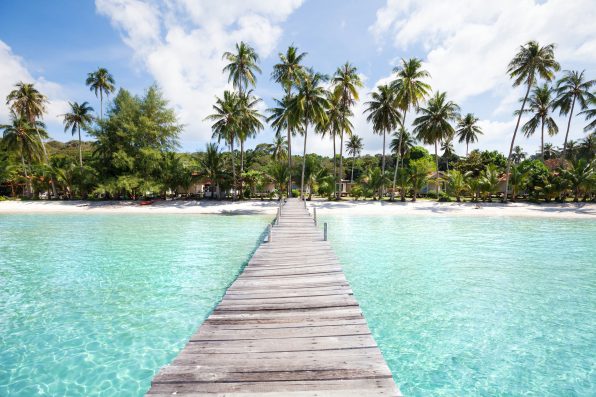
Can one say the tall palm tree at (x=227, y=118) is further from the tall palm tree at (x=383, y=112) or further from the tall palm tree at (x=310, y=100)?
the tall palm tree at (x=383, y=112)

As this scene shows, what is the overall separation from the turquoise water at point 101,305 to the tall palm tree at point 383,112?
1158 inches

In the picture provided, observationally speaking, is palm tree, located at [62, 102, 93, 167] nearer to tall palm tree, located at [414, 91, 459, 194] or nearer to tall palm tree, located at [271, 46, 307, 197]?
tall palm tree, located at [271, 46, 307, 197]

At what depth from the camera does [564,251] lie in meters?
13.9

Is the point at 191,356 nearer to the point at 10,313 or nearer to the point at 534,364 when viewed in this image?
the point at 534,364

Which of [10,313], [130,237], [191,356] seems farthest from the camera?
[130,237]

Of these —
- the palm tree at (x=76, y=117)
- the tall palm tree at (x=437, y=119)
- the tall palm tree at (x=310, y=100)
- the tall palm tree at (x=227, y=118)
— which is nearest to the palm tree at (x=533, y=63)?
the tall palm tree at (x=437, y=119)

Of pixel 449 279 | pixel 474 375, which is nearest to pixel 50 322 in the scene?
pixel 474 375

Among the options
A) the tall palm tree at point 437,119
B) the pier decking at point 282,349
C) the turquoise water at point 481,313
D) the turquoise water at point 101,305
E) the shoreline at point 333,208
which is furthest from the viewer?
the tall palm tree at point 437,119

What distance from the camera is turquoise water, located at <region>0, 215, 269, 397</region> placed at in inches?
206

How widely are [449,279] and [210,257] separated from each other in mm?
9644

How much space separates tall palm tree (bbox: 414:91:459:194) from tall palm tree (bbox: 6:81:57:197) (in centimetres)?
5342

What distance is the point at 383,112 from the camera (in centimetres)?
3847

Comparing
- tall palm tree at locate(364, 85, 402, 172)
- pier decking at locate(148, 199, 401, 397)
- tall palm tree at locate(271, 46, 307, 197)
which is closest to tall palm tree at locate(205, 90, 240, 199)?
tall palm tree at locate(271, 46, 307, 197)

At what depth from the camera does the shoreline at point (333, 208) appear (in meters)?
29.2
